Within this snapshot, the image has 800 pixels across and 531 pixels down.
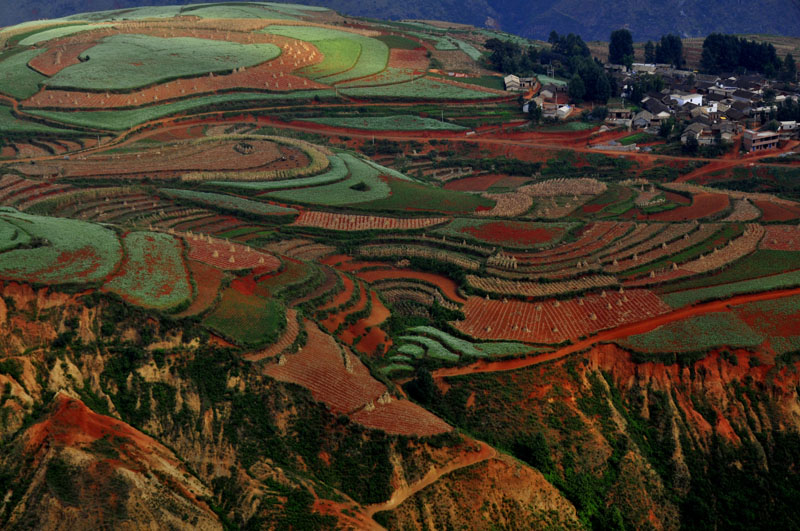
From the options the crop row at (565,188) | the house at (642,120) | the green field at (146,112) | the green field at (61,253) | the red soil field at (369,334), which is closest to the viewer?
the green field at (61,253)

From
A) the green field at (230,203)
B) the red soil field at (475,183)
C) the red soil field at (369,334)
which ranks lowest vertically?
the red soil field at (369,334)

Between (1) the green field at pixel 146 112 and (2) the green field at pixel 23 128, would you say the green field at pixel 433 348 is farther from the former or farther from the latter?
(2) the green field at pixel 23 128

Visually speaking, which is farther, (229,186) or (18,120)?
(18,120)

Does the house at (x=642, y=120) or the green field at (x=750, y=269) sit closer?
the green field at (x=750, y=269)

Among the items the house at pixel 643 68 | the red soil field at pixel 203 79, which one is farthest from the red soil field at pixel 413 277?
the house at pixel 643 68

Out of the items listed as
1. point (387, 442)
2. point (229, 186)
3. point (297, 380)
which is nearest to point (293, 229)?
point (229, 186)

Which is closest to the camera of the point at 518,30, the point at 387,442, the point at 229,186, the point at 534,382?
the point at 387,442

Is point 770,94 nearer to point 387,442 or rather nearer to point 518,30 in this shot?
point 387,442
